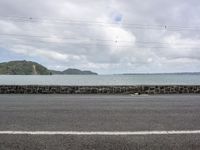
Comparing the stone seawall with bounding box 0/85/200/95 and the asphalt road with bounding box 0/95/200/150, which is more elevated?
the stone seawall with bounding box 0/85/200/95

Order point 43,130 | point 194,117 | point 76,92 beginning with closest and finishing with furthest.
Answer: point 43,130
point 194,117
point 76,92

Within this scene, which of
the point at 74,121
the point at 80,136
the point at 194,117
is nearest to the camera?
the point at 80,136

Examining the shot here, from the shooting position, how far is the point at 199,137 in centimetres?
652

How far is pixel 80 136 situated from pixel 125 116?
2.92 meters

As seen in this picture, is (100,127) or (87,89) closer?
(100,127)

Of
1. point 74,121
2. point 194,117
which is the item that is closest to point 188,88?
point 194,117

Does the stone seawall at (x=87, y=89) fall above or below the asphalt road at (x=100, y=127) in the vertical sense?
above

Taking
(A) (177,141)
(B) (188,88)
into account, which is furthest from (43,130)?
(B) (188,88)

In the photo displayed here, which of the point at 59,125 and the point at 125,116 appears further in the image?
the point at 125,116

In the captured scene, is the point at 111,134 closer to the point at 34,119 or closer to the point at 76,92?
the point at 34,119

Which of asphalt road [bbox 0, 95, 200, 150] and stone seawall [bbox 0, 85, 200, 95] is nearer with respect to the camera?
asphalt road [bbox 0, 95, 200, 150]

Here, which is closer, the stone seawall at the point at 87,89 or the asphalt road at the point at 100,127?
the asphalt road at the point at 100,127

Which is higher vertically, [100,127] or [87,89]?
[87,89]

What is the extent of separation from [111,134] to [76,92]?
15.3m
